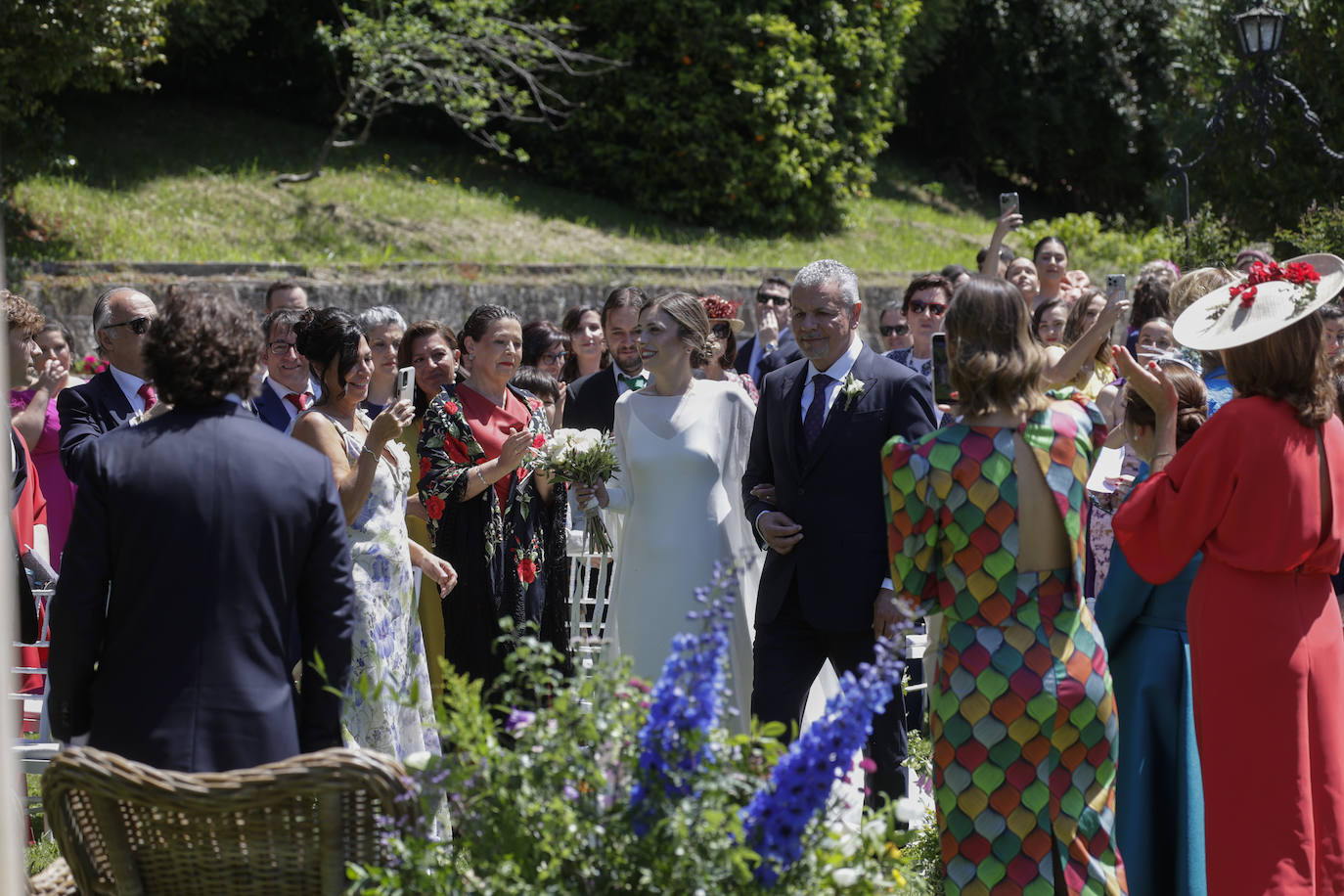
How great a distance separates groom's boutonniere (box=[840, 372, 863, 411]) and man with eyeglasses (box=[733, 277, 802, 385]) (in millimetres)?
3408

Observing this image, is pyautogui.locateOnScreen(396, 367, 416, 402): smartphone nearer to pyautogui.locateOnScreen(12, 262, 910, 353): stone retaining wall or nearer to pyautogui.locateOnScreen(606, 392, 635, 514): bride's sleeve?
pyautogui.locateOnScreen(606, 392, 635, 514): bride's sleeve

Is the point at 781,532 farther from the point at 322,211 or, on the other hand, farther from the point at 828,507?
the point at 322,211

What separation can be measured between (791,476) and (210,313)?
242 centimetres

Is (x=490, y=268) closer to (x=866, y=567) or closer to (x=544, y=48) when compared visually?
(x=544, y=48)

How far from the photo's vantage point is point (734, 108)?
20.2 m

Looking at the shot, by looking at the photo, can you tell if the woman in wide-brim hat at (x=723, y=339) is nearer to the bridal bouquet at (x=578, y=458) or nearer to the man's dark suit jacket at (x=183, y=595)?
the bridal bouquet at (x=578, y=458)

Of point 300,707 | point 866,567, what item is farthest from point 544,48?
point 300,707

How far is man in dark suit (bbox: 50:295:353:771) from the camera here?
3.31 meters

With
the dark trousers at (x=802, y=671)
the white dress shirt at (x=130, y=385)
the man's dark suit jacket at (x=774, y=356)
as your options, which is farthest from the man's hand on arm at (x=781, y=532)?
the white dress shirt at (x=130, y=385)

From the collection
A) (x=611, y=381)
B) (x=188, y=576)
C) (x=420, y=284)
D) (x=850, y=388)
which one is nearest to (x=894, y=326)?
(x=611, y=381)

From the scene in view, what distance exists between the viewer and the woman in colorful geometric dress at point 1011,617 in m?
3.93

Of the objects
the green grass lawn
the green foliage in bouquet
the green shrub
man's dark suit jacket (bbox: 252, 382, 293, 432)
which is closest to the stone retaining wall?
the green grass lawn

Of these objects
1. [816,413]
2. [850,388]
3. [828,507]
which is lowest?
[828,507]

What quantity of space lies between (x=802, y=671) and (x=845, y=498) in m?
0.69
